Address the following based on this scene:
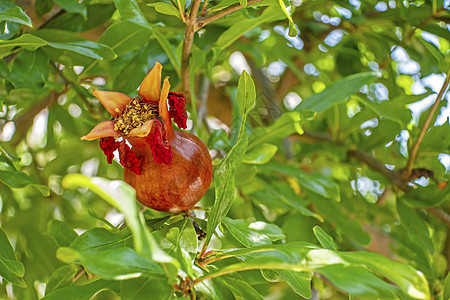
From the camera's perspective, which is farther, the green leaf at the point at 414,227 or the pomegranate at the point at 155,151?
the green leaf at the point at 414,227

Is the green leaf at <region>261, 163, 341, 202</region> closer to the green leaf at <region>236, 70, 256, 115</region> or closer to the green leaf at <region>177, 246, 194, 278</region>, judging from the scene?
the green leaf at <region>236, 70, 256, 115</region>

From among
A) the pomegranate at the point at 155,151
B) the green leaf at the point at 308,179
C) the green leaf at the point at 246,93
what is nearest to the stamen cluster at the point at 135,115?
the pomegranate at the point at 155,151

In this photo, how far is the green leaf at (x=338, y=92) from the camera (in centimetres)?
82

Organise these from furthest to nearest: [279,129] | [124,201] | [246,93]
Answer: [279,129] → [246,93] → [124,201]

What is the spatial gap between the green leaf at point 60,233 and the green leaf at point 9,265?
0.06 meters

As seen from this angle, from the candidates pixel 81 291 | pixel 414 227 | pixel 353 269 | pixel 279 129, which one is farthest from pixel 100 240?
pixel 414 227

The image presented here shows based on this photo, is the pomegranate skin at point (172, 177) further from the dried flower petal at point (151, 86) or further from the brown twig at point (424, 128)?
the brown twig at point (424, 128)

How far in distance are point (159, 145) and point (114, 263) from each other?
0.50 feet

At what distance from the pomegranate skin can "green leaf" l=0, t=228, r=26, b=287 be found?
0.60 ft

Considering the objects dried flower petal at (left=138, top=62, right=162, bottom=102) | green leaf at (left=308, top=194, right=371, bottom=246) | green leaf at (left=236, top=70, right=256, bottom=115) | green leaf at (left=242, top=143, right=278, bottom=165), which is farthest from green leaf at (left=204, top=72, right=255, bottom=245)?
green leaf at (left=308, top=194, right=371, bottom=246)

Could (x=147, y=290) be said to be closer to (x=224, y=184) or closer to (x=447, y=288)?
(x=224, y=184)

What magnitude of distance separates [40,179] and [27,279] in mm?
294

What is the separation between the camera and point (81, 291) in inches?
20.6

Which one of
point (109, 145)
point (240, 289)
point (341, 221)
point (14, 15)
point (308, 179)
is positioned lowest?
point (341, 221)
